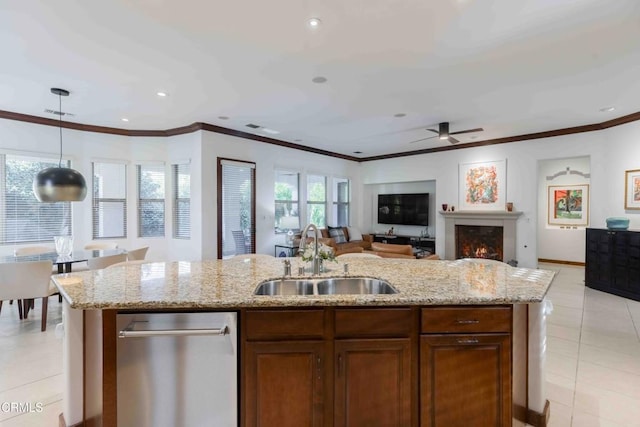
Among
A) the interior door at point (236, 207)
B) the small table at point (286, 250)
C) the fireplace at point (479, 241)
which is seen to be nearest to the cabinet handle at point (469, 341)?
the interior door at point (236, 207)

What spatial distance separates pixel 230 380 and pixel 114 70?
3.55m

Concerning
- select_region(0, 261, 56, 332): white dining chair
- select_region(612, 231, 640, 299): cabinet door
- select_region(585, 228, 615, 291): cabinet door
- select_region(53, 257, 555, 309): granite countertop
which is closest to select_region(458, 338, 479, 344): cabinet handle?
select_region(53, 257, 555, 309): granite countertop

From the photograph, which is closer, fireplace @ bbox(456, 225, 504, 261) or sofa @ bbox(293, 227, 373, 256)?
sofa @ bbox(293, 227, 373, 256)

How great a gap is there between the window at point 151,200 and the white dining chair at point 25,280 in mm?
2682

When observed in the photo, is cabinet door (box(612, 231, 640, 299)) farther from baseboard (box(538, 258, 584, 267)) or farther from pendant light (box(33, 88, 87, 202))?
pendant light (box(33, 88, 87, 202))

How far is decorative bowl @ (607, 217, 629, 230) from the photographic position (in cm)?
519

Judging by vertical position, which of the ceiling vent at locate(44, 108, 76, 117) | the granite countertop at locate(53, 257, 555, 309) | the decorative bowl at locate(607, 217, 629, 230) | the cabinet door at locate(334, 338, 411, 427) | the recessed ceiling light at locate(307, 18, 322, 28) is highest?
the recessed ceiling light at locate(307, 18, 322, 28)

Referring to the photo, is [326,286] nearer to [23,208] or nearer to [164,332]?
[164,332]

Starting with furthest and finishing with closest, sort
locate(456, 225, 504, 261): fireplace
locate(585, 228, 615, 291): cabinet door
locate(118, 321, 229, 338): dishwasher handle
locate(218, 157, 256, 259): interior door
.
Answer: locate(456, 225, 504, 261): fireplace
locate(218, 157, 256, 259): interior door
locate(585, 228, 615, 291): cabinet door
locate(118, 321, 229, 338): dishwasher handle

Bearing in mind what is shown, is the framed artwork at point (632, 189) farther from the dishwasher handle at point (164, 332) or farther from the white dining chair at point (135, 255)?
the white dining chair at point (135, 255)

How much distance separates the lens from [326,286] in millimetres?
2314

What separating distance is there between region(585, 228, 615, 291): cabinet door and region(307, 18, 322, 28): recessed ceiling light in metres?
5.68

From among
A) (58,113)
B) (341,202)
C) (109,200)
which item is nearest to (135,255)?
(109,200)

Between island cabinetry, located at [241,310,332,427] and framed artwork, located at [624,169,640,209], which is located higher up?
framed artwork, located at [624,169,640,209]
